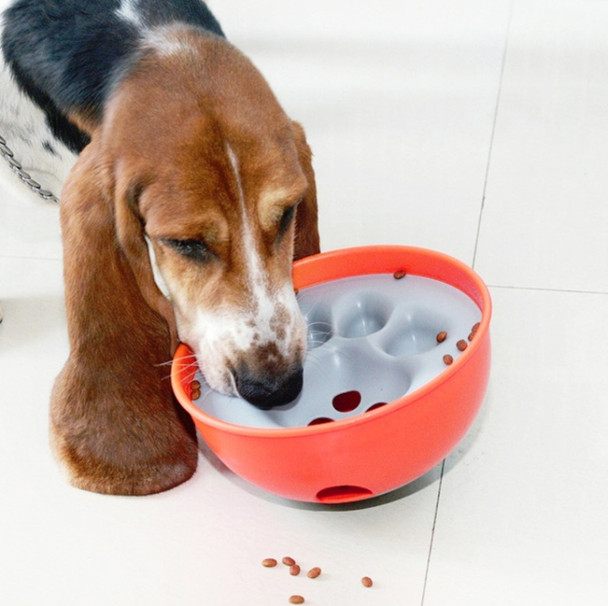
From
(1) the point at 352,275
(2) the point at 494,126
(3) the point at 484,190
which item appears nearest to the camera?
(1) the point at 352,275

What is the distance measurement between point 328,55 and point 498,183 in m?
1.61

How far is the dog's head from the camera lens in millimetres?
1678

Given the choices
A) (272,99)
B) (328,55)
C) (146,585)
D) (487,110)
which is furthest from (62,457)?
(328,55)

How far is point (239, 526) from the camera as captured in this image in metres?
1.93

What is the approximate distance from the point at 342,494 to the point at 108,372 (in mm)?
579

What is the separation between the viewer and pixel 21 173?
238cm

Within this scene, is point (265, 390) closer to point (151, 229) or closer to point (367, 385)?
point (367, 385)

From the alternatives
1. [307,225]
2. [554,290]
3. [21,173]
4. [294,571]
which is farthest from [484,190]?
[294,571]

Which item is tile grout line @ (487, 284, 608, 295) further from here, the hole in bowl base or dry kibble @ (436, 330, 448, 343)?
the hole in bowl base

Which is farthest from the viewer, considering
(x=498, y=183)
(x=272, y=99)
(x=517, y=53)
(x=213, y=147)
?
(x=517, y=53)

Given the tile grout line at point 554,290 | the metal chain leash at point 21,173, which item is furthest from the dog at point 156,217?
the tile grout line at point 554,290

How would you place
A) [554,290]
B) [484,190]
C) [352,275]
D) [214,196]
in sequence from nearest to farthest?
1. [214,196]
2. [352,275]
3. [554,290]
4. [484,190]

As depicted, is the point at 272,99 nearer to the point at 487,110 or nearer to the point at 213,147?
the point at 213,147

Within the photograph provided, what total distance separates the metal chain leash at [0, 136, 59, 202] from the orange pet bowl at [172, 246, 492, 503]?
81 centimetres
